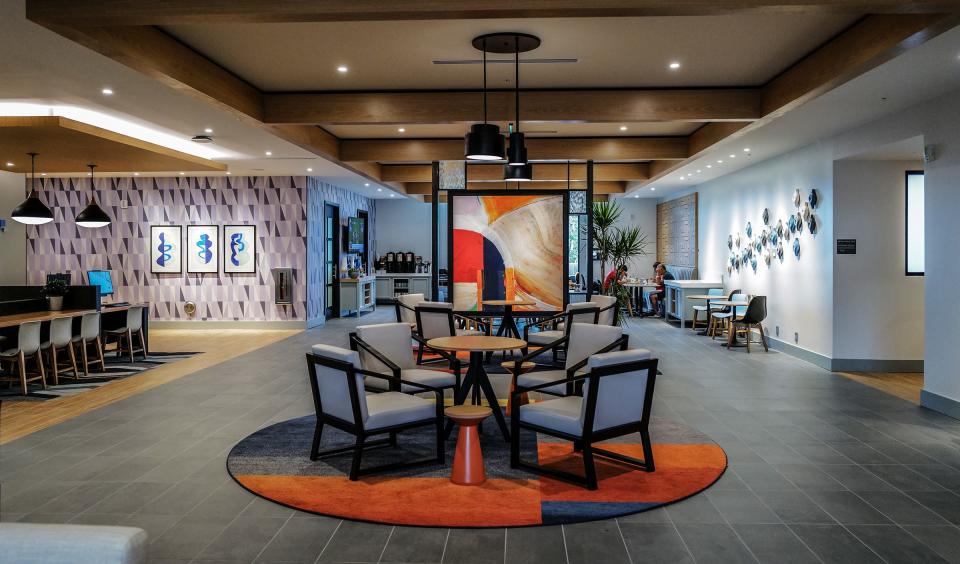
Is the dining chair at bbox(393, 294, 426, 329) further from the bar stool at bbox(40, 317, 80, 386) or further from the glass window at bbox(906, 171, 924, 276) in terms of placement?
the glass window at bbox(906, 171, 924, 276)

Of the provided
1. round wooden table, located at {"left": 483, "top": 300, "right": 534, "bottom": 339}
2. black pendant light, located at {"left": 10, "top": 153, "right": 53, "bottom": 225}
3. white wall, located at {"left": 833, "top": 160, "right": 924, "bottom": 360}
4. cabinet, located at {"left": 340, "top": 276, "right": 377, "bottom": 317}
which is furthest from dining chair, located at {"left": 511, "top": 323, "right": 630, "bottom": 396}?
cabinet, located at {"left": 340, "top": 276, "right": 377, "bottom": 317}

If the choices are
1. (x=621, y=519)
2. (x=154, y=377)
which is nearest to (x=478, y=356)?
(x=621, y=519)

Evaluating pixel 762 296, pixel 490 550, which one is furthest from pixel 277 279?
pixel 490 550

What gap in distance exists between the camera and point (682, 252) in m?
16.1

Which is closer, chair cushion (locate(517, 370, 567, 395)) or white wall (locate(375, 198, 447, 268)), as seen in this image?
chair cushion (locate(517, 370, 567, 395))

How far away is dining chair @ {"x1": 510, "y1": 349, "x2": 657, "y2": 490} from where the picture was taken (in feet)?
13.7

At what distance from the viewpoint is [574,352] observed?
19.0 ft

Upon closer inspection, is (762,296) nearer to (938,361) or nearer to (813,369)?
(813,369)

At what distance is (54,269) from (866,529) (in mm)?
14567

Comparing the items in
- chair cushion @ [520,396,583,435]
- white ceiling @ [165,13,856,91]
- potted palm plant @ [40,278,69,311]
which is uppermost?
white ceiling @ [165,13,856,91]

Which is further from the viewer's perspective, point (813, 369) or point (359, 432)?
point (813, 369)

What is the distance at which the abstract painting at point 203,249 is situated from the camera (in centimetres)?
1327

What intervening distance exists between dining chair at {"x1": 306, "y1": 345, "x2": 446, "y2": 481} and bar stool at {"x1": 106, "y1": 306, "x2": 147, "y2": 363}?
5.83m

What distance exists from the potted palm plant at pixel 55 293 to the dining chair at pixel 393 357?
541cm
